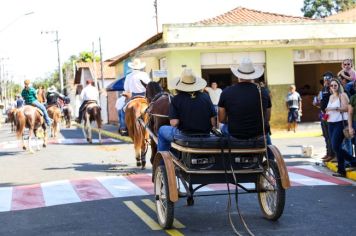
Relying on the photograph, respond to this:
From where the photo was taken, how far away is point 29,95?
20.3 meters

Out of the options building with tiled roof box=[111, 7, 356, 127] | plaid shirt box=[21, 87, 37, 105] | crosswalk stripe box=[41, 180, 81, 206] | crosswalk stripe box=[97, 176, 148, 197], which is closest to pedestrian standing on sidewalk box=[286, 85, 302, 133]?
building with tiled roof box=[111, 7, 356, 127]

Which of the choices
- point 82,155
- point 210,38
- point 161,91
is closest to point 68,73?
point 210,38

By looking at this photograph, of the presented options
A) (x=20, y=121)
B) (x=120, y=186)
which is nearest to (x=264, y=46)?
(x=20, y=121)

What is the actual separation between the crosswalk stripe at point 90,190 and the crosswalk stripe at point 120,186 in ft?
0.40

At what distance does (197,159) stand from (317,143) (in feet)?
42.3

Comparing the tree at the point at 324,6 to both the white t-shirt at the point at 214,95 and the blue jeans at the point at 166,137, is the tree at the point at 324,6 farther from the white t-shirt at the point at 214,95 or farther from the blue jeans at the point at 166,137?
the blue jeans at the point at 166,137

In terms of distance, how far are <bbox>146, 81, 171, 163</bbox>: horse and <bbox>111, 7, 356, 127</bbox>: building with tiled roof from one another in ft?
42.3

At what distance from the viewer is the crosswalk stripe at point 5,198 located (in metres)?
9.66

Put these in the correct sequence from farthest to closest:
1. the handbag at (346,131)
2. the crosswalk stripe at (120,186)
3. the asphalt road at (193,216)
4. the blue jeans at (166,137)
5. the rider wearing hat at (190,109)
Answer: the handbag at (346,131), the crosswalk stripe at (120,186), the blue jeans at (166,137), the rider wearing hat at (190,109), the asphalt road at (193,216)

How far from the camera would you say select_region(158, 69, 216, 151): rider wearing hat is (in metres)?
7.95

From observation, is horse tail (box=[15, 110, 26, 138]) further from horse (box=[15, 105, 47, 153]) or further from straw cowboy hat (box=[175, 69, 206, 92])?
straw cowboy hat (box=[175, 69, 206, 92])

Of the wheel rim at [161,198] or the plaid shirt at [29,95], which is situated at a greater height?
the plaid shirt at [29,95]

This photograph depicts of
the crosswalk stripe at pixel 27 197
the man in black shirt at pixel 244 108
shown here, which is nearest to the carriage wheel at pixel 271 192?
the man in black shirt at pixel 244 108

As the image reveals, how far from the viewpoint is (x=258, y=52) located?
2597cm
